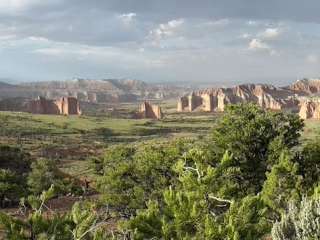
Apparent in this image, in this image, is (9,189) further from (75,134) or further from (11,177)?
(75,134)

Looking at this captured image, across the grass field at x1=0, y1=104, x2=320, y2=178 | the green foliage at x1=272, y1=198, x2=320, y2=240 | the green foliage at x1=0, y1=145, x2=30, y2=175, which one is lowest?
the grass field at x1=0, y1=104, x2=320, y2=178

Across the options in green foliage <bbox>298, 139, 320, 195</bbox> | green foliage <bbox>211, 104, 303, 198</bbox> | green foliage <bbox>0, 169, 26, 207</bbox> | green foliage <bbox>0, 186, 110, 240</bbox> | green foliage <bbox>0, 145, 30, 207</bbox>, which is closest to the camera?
green foliage <bbox>0, 186, 110, 240</bbox>

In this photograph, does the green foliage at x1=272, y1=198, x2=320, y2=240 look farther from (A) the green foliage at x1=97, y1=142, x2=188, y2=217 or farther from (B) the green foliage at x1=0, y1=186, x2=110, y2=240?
(A) the green foliage at x1=97, y1=142, x2=188, y2=217

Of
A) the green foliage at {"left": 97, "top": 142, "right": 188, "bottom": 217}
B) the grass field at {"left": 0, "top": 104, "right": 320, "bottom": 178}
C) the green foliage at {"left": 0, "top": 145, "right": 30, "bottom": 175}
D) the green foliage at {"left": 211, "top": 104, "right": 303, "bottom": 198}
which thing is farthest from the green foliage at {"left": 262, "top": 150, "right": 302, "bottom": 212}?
the grass field at {"left": 0, "top": 104, "right": 320, "bottom": 178}

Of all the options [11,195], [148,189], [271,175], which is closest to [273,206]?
[271,175]

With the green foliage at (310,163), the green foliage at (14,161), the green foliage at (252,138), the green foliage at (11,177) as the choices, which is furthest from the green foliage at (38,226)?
the green foliage at (14,161)

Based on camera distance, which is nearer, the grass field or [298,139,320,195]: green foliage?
[298,139,320,195]: green foliage

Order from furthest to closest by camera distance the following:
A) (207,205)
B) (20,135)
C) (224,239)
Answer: (20,135) → (207,205) → (224,239)

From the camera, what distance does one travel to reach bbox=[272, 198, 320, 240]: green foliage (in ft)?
55.6

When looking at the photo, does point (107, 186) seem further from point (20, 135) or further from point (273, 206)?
point (20, 135)

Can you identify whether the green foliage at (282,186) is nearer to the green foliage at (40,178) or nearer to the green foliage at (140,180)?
the green foliage at (140,180)

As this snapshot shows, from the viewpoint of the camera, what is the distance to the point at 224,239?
53.5 ft

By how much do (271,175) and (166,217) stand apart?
9292 millimetres

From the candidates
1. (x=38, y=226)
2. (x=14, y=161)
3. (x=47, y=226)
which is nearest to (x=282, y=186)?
(x=47, y=226)
